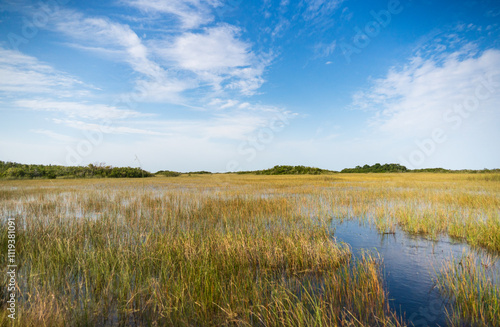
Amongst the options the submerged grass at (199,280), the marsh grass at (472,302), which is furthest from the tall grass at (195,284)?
the marsh grass at (472,302)

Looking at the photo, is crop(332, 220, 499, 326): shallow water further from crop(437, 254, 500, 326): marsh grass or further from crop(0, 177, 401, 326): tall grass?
crop(0, 177, 401, 326): tall grass

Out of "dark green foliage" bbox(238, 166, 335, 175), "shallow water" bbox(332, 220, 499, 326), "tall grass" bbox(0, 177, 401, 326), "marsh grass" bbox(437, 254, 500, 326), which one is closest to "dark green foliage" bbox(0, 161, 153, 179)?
"dark green foliage" bbox(238, 166, 335, 175)

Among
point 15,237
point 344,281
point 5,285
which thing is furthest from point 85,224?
point 344,281

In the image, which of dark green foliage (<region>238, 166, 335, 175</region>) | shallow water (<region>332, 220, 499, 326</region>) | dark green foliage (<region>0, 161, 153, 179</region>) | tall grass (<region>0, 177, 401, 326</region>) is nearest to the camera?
tall grass (<region>0, 177, 401, 326</region>)

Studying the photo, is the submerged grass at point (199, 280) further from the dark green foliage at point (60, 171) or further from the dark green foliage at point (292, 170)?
the dark green foliage at point (292, 170)

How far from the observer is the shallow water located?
399cm

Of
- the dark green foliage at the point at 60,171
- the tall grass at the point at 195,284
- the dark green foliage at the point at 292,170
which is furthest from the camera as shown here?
the dark green foliage at the point at 292,170

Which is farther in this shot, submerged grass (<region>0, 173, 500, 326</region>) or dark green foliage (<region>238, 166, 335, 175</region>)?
dark green foliage (<region>238, 166, 335, 175</region>)

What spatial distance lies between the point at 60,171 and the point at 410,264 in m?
53.3

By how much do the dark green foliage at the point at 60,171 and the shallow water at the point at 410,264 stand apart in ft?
152

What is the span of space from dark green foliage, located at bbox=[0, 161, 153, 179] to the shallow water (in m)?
46.2

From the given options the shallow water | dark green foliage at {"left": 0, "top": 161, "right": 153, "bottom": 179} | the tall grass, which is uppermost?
dark green foliage at {"left": 0, "top": 161, "right": 153, "bottom": 179}

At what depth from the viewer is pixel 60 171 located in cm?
4325

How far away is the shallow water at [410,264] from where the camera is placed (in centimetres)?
399
